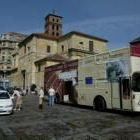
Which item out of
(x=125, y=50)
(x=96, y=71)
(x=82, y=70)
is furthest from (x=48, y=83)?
(x=125, y=50)

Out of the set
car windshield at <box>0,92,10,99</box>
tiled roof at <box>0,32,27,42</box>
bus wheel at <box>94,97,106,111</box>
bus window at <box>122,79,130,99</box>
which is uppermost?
tiled roof at <box>0,32,27,42</box>

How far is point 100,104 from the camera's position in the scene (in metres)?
16.5

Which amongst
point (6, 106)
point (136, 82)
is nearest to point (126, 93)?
point (136, 82)

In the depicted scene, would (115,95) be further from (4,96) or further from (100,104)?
(4,96)

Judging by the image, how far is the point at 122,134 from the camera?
9.20 m

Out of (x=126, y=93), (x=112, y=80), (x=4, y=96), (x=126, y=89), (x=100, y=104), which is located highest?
(x=112, y=80)

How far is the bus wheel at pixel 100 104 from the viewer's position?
1604 cm

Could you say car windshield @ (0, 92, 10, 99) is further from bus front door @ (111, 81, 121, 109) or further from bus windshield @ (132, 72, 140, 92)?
bus windshield @ (132, 72, 140, 92)

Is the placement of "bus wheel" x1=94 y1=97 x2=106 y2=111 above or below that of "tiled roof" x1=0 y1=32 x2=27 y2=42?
below

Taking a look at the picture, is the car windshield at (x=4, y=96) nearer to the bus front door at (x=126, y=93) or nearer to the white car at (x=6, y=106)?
the white car at (x=6, y=106)

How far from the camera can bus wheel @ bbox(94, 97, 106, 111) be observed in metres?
16.0

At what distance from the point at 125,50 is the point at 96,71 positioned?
3079 millimetres

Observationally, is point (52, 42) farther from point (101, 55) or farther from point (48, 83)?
point (101, 55)

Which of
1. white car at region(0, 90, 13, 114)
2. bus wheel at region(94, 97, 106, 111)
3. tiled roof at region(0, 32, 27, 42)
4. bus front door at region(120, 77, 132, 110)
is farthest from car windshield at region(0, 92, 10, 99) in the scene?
tiled roof at region(0, 32, 27, 42)
